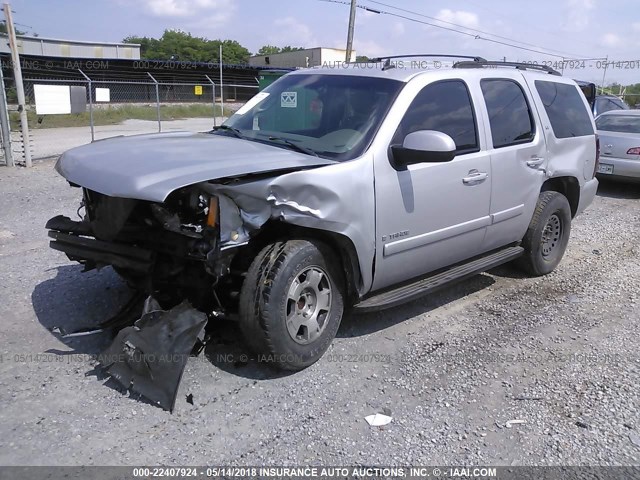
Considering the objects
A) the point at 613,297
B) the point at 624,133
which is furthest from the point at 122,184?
the point at 624,133

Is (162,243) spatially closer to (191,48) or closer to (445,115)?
(445,115)

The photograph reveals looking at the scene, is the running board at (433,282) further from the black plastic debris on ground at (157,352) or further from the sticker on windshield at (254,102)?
the sticker on windshield at (254,102)

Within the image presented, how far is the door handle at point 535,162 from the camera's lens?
5.19m

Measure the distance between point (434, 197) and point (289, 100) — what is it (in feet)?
4.69

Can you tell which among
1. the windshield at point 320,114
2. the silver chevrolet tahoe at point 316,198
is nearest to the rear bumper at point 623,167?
the silver chevrolet tahoe at point 316,198

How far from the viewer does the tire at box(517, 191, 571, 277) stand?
5512 millimetres

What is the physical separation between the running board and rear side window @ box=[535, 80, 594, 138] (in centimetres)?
135

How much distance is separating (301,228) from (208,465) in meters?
1.52

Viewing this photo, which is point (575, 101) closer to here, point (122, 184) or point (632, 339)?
point (632, 339)

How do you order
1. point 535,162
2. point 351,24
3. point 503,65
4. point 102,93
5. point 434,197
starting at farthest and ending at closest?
point 351,24 < point 102,93 < point 503,65 < point 535,162 < point 434,197

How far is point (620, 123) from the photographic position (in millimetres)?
11391

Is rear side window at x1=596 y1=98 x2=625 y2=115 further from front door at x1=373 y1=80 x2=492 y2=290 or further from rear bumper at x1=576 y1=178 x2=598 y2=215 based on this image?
front door at x1=373 y1=80 x2=492 y2=290

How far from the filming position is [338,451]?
120 inches

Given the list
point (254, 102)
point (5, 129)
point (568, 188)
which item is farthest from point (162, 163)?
point (5, 129)
